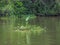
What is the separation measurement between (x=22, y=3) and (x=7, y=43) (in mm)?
25134

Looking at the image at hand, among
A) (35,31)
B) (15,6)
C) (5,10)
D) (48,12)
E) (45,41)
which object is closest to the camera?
Answer: (45,41)

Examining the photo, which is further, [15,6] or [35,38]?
[15,6]

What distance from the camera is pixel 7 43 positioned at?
13969 mm

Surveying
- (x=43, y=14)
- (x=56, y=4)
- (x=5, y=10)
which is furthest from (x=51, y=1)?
(x=5, y=10)

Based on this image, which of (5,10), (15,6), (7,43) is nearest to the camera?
(7,43)

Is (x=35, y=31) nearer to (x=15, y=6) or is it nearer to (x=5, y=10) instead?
(x=5, y=10)

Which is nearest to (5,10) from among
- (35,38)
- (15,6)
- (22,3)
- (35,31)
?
(15,6)

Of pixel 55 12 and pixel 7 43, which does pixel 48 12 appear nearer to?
pixel 55 12

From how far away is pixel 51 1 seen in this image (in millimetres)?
41406

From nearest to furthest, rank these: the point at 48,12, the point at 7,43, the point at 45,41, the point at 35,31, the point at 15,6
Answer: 1. the point at 7,43
2. the point at 45,41
3. the point at 35,31
4. the point at 15,6
5. the point at 48,12

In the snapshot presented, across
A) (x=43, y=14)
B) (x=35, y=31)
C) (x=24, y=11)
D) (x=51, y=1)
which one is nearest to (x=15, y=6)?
(x=24, y=11)

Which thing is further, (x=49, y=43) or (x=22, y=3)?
(x=22, y=3)

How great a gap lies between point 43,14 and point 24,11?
2.95 m

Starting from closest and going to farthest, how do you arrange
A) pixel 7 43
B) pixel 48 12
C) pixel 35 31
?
1. pixel 7 43
2. pixel 35 31
3. pixel 48 12
